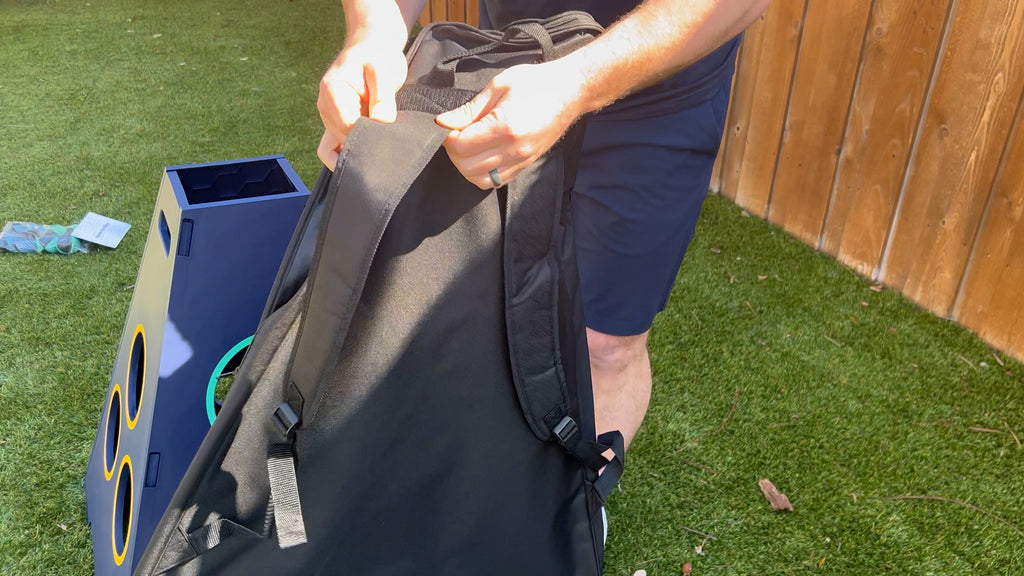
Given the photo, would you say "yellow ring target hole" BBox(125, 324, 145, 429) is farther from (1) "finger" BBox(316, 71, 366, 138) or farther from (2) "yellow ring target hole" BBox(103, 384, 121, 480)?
(1) "finger" BBox(316, 71, 366, 138)

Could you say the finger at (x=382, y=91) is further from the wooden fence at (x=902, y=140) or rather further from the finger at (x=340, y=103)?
the wooden fence at (x=902, y=140)

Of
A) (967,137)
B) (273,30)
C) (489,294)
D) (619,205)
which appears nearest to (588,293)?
(619,205)

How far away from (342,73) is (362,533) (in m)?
0.63

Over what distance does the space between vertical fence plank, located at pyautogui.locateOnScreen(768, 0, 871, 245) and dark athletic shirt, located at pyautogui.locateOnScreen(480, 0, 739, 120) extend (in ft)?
4.69

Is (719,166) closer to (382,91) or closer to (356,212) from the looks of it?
(382,91)

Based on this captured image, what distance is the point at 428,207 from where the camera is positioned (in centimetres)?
95

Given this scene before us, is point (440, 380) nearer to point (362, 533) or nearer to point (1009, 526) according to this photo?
point (362, 533)

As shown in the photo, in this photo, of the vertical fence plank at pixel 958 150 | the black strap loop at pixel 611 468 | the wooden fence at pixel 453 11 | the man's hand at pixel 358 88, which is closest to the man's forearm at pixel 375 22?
the man's hand at pixel 358 88

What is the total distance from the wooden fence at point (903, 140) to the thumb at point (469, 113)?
187cm

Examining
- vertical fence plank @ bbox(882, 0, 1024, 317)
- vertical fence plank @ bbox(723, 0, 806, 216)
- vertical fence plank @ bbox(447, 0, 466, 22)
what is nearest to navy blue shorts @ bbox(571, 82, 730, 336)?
vertical fence plank @ bbox(882, 0, 1024, 317)

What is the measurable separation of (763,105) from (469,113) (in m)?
2.25

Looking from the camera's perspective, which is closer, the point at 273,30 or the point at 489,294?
the point at 489,294

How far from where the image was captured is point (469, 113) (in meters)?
0.90

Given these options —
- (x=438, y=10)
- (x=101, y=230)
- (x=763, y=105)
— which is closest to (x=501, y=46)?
(x=763, y=105)
